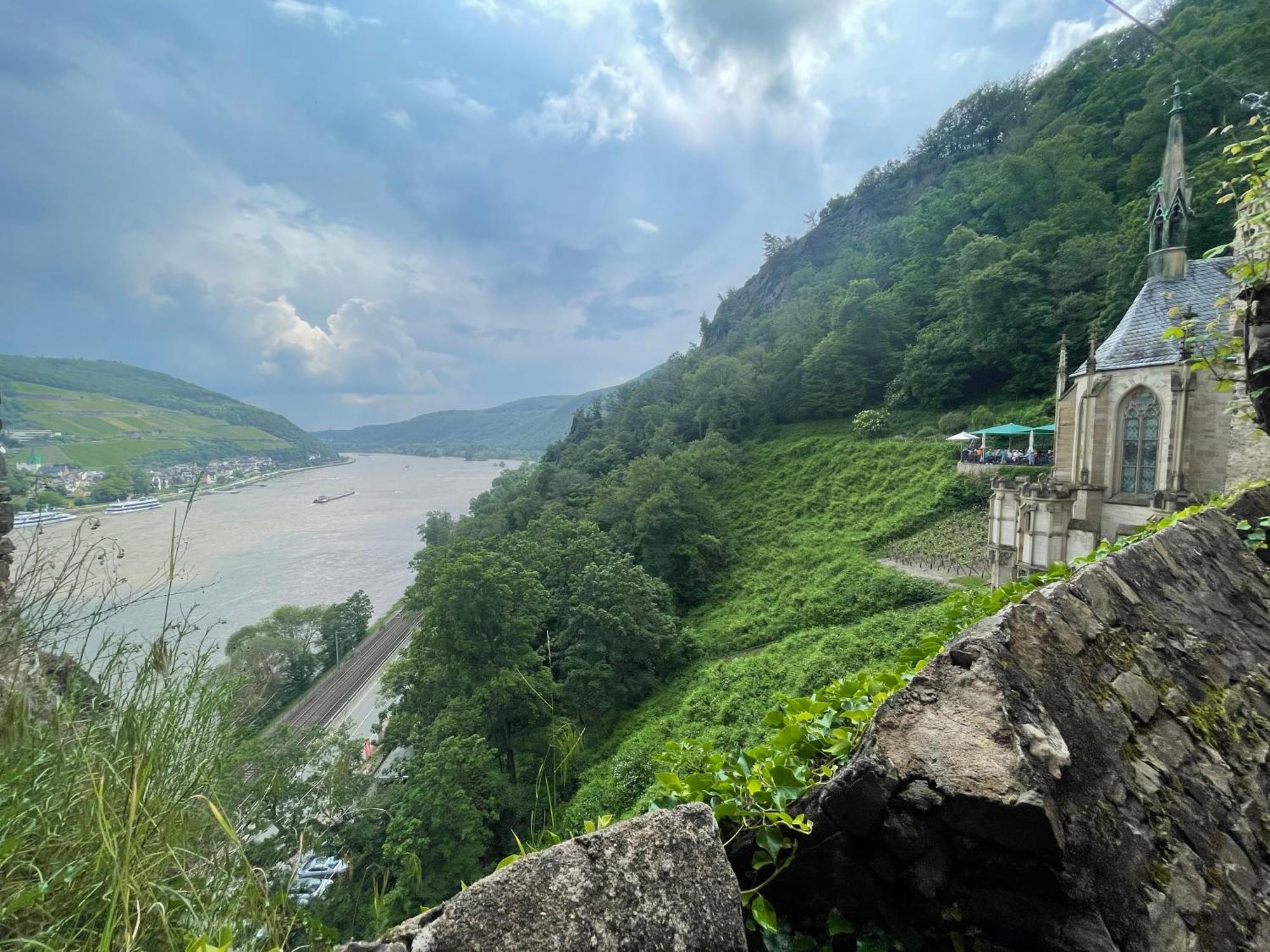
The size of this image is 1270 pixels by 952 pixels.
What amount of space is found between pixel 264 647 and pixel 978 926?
25790mm

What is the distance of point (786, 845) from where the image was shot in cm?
146

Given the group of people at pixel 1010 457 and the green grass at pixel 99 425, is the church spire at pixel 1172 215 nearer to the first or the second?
the group of people at pixel 1010 457

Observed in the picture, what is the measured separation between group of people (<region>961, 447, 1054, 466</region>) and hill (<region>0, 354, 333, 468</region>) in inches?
1018

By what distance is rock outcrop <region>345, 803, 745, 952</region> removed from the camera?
101 cm

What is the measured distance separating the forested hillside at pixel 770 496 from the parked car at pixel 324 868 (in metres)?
0.69

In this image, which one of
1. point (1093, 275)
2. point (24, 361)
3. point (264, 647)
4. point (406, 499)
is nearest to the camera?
point (24, 361)

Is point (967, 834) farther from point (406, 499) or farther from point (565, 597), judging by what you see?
point (406, 499)

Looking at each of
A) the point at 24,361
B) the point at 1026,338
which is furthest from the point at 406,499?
the point at 1026,338

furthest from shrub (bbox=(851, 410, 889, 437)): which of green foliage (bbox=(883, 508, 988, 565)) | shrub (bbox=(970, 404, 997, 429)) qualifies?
green foliage (bbox=(883, 508, 988, 565))

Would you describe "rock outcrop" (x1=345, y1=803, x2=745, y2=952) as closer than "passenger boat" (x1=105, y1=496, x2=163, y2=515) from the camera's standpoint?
Yes

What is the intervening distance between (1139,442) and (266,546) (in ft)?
136

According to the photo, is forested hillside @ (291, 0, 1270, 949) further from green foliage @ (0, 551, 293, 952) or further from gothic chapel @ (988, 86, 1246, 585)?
gothic chapel @ (988, 86, 1246, 585)

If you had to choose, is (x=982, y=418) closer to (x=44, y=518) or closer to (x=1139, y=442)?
(x=1139, y=442)

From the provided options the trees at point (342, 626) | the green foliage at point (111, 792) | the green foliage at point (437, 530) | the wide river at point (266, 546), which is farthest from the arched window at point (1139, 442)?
the green foliage at point (437, 530)
